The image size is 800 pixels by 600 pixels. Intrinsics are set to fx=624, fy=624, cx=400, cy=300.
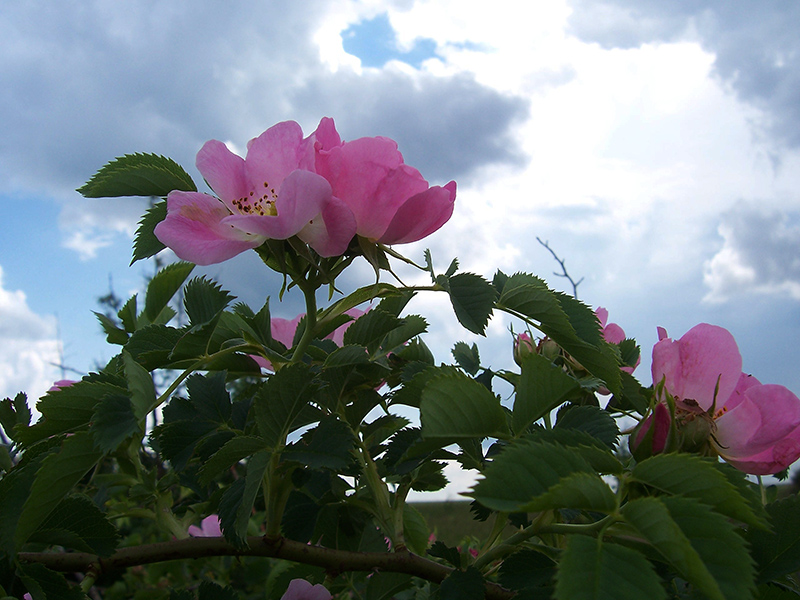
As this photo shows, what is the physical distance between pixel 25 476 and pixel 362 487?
2.02ft

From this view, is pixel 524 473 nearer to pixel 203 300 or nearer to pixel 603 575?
pixel 603 575

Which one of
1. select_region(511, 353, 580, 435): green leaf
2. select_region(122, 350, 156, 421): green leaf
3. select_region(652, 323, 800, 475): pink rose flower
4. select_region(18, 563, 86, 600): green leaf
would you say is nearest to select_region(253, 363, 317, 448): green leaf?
select_region(122, 350, 156, 421): green leaf

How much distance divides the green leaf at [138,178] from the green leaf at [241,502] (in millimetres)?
→ 426

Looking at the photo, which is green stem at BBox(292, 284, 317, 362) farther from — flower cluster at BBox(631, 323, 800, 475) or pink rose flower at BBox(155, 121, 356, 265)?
flower cluster at BBox(631, 323, 800, 475)

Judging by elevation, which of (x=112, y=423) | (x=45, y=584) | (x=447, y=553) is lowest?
(x=45, y=584)

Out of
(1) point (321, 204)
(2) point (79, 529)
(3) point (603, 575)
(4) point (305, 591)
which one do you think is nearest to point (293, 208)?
(1) point (321, 204)

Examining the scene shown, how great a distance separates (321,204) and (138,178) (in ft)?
1.13

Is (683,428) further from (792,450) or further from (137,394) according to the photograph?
(137,394)

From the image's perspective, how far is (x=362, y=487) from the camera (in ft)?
4.12

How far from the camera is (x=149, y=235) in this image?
96 centimetres

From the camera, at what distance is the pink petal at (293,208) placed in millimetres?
737

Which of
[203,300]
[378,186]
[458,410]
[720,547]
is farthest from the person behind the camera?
[203,300]

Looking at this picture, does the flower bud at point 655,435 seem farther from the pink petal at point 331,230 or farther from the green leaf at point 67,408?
the green leaf at point 67,408

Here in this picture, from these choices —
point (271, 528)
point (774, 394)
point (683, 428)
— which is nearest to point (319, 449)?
point (271, 528)
